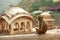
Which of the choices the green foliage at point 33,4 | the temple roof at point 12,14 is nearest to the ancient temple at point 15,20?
the temple roof at point 12,14

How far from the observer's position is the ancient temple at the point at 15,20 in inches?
72.9

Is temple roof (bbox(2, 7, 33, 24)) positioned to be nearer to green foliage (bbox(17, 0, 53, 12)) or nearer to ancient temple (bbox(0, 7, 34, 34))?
ancient temple (bbox(0, 7, 34, 34))

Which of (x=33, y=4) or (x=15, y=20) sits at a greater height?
(x=33, y=4)

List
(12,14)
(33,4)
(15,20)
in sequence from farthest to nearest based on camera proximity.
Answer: (33,4), (15,20), (12,14)

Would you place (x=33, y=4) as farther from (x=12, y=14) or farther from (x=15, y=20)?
(x=12, y=14)

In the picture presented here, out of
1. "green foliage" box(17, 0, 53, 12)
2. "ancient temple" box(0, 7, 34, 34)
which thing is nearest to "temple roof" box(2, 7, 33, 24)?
"ancient temple" box(0, 7, 34, 34)

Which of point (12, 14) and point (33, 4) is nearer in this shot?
point (12, 14)

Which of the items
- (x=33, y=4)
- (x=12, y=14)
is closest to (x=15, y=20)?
(x=12, y=14)

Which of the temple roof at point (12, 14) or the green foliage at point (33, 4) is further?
the green foliage at point (33, 4)

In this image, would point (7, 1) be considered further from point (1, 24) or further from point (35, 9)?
point (1, 24)

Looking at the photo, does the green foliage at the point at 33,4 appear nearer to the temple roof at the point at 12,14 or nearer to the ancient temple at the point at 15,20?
the ancient temple at the point at 15,20

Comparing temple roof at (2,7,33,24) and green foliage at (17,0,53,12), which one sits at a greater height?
green foliage at (17,0,53,12)

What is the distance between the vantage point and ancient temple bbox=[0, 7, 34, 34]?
1.85 metres

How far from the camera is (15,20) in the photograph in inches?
80.0
